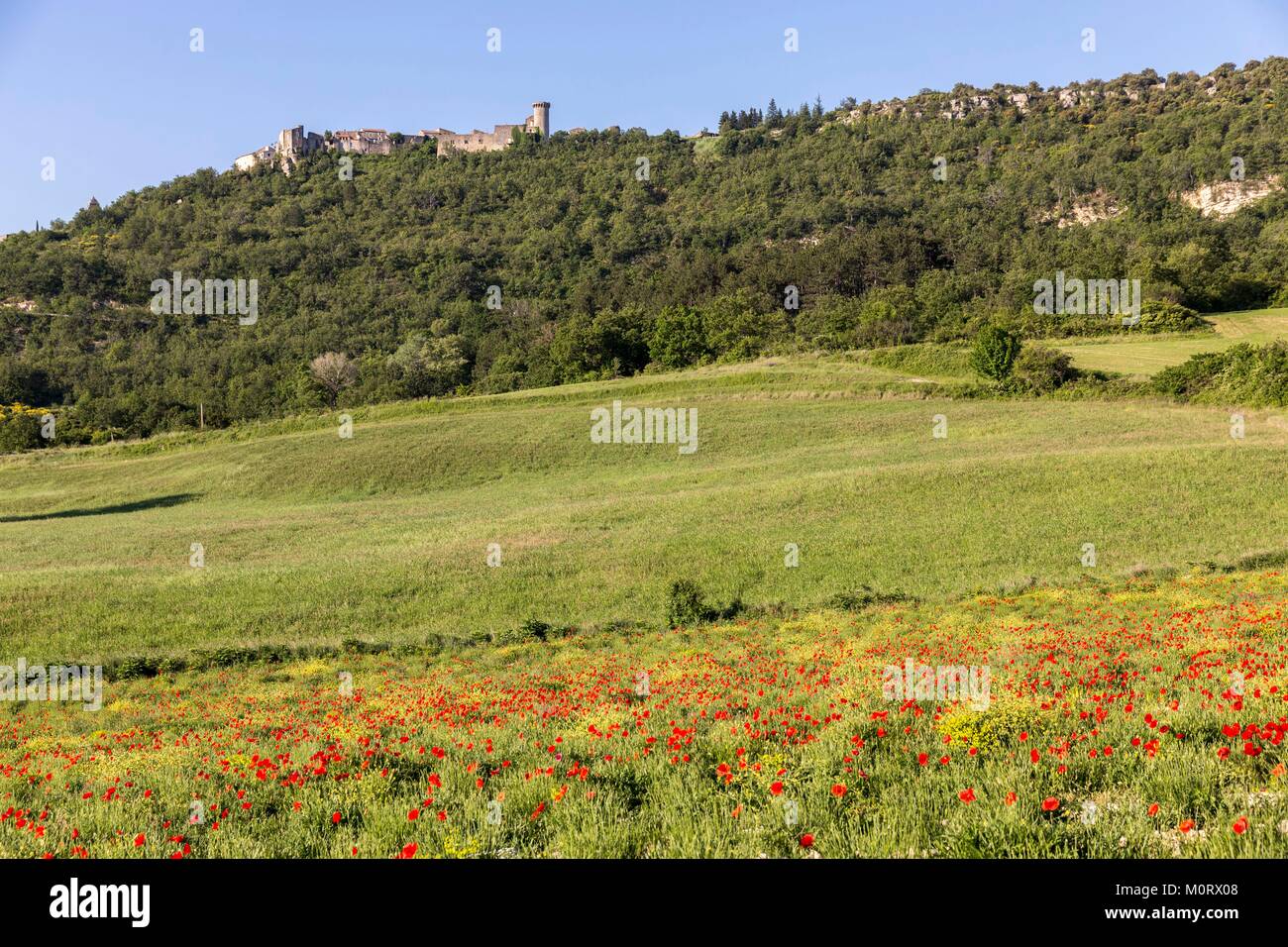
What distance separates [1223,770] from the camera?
18.9ft

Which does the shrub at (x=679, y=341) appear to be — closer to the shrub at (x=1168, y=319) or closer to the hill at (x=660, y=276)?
the hill at (x=660, y=276)

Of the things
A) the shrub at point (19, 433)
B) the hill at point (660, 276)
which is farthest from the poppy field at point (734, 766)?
the shrub at point (19, 433)

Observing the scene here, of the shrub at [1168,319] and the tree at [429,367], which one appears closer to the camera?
the shrub at [1168,319]

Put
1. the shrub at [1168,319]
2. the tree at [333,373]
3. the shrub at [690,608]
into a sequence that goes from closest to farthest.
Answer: the shrub at [690,608] → the shrub at [1168,319] → the tree at [333,373]

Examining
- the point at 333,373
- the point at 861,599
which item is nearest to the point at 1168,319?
the point at 861,599

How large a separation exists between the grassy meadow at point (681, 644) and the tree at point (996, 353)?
355 inches

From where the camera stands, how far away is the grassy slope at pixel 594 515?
84.2 ft

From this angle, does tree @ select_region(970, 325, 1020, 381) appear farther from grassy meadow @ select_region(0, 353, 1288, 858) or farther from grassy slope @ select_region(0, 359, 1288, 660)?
grassy meadow @ select_region(0, 353, 1288, 858)

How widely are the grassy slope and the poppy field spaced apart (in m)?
11.2

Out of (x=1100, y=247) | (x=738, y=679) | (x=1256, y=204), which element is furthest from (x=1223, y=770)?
(x=1256, y=204)

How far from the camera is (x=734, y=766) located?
23.7 feet

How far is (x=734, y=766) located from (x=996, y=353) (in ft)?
221

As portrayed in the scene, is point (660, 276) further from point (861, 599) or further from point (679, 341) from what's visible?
point (861, 599)
